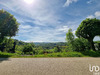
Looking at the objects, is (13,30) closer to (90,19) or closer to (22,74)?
(22,74)

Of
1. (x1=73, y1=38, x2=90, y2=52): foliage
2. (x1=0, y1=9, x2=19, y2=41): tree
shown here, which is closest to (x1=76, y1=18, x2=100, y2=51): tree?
(x1=73, y1=38, x2=90, y2=52): foliage

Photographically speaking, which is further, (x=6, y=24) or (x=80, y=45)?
(x=80, y=45)

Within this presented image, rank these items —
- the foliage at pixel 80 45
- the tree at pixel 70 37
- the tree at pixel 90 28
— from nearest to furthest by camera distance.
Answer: the tree at pixel 90 28, the foliage at pixel 80 45, the tree at pixel 70 37

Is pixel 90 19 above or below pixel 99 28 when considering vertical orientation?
above

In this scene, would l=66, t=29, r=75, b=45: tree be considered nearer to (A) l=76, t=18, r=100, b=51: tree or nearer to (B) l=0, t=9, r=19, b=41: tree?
(A) l=76, t=18, r=100, b=51: tree

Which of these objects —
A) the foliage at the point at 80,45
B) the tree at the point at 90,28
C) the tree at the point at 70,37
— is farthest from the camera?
the tree at the point at 70,37

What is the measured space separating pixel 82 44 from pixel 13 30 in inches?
622

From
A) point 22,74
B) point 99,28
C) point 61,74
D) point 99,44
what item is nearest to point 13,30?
point 22,74

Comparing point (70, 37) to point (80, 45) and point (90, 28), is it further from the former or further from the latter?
point (90, 28)

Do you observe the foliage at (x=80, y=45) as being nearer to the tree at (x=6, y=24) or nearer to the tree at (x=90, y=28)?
the tree at (x=90, y=28)

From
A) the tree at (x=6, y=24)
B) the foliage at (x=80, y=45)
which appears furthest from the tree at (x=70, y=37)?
the tree at (x=6, y=24)

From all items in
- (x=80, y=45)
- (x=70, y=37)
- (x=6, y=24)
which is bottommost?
(x=80, y=45)

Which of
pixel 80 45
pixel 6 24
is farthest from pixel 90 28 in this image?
pixel 6 24

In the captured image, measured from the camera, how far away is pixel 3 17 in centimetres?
1175
